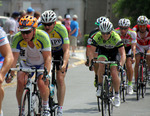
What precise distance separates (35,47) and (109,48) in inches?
103

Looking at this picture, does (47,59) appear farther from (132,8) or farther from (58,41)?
(132,8)

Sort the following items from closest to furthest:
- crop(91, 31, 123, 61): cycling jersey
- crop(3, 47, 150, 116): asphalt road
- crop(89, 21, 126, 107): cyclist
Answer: crop(89, 21, 126, 107): cyclist
crop(91, 31, 123, 61): cycling jersey
crop(3, 47, 150, 116): asphalt road

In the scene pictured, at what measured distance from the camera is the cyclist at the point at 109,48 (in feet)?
30.8

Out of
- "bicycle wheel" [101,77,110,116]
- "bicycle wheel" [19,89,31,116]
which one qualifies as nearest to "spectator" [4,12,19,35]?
"bicycle wheel" [101,77,110,116]

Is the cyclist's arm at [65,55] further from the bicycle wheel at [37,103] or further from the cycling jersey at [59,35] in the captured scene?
the bicycle wheel at [37,103]

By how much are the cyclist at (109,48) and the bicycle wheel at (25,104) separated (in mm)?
2710

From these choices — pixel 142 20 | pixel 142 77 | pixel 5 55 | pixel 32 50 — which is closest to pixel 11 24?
pixel 142 20

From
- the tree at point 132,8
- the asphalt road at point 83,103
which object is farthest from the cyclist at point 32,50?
the tree at point 132,8

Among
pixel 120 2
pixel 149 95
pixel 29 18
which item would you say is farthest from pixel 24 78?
pixel 120 2

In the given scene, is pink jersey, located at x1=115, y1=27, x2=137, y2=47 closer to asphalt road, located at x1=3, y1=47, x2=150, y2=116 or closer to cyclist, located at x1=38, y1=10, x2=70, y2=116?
asphalt road, located at x1=3, y1=47, x2=150, y2=116

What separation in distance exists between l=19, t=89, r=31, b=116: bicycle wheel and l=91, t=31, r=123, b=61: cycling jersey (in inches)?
124

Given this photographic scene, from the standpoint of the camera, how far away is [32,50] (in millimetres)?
7582

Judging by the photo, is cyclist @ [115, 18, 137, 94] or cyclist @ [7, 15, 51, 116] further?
cyclist @ [115, 18, 137, 94]

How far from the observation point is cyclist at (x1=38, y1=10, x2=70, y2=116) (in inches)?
324
